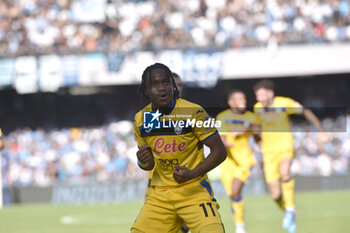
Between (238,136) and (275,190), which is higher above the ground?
(238,136)

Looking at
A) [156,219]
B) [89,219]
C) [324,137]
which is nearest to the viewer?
[156,219]

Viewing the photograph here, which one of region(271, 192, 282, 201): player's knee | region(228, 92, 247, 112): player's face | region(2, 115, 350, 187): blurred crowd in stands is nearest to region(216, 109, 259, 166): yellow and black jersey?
region(228, 92, 247, 112): player's face

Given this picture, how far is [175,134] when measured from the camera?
5453 mm

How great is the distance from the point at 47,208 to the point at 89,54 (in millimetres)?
6952

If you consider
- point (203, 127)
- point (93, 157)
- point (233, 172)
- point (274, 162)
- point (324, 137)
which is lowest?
point (93, 157)

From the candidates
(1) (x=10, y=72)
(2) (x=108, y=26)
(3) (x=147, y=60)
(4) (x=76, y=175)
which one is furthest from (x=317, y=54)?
(1) (x=10, y=72)

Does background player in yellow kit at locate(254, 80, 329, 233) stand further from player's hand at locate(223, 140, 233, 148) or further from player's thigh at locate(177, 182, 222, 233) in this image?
player's thigh at locate(177, 182, 222, 233)

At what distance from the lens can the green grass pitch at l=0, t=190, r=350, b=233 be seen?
1267 centimetres

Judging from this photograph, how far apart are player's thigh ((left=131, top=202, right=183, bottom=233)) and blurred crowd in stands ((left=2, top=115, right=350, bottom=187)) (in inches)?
687

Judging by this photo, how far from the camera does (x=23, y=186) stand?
22859 mm

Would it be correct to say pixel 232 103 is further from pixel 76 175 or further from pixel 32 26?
pixel 32 26

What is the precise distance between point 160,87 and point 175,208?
1.05m

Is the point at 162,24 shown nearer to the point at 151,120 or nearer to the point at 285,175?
the point at 285,175

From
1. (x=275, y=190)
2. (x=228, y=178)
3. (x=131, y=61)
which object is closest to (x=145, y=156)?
(x=275, y=190)
